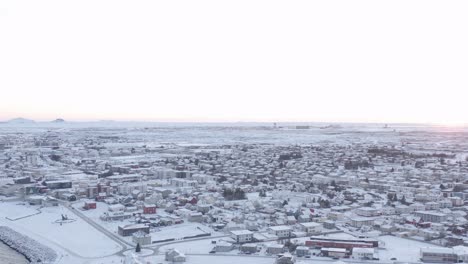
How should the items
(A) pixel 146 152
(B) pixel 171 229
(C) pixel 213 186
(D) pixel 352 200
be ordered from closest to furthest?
(B) pixel 171 229 → (D) pixel 352 200 → (C) pixel 213 186 → (A) pixel 146 152

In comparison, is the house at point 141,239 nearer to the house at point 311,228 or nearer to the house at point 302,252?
the house at point 302,252

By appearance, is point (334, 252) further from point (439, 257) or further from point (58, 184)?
point (58, 184)

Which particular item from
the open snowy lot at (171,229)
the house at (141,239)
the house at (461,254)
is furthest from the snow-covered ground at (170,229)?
the house at (461,254)

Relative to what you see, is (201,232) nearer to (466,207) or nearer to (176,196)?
(176,196)

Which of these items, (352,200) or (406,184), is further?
(406,184)

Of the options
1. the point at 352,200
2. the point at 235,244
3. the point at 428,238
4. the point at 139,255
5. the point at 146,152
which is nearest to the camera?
the point at 139,255

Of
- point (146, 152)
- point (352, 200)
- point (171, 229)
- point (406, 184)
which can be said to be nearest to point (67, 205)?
point (171, 229)
